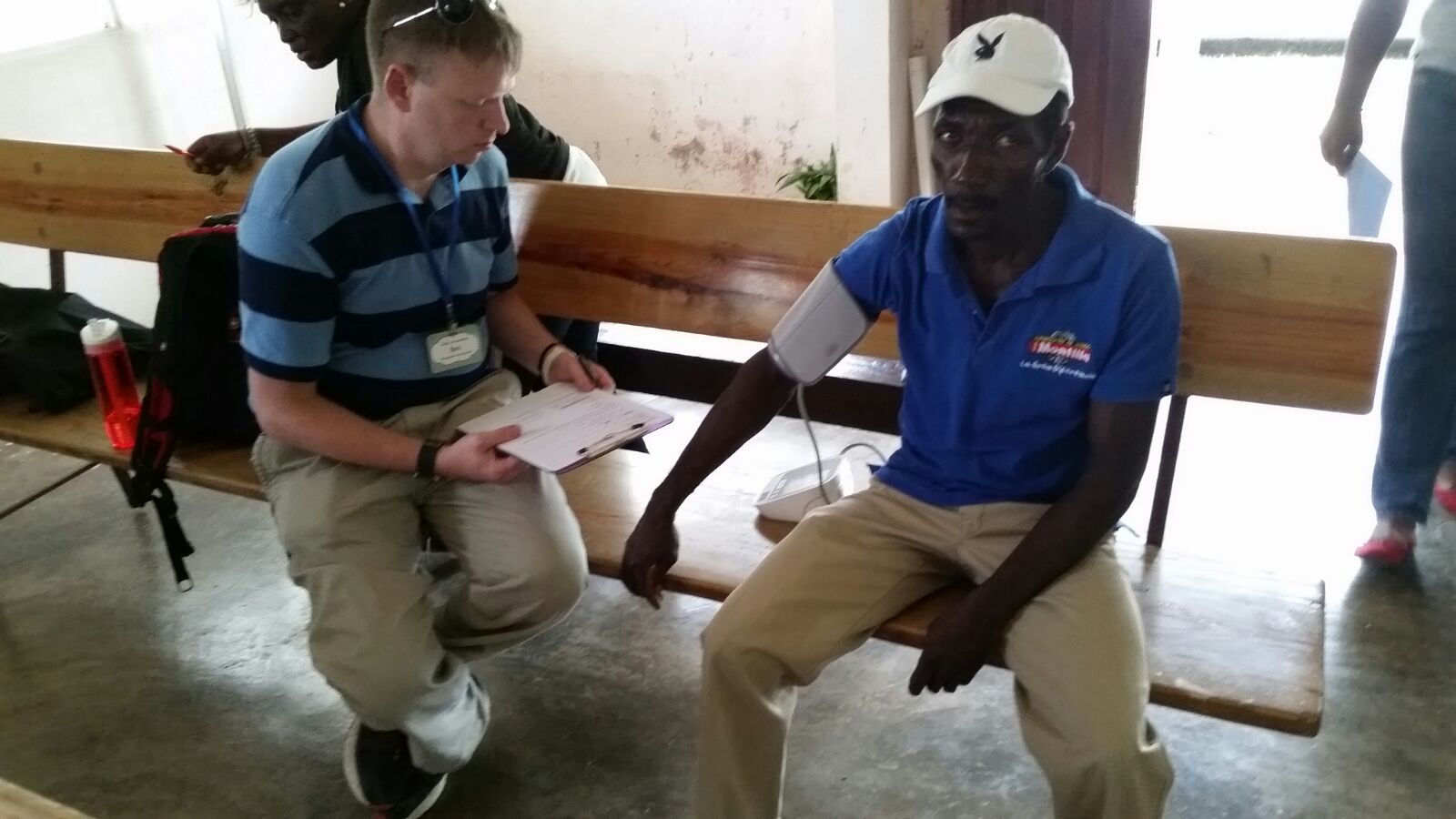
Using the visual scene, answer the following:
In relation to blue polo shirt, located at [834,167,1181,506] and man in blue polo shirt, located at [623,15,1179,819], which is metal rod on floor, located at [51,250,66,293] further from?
blue polo shirt, located at [834,167,1181,506]

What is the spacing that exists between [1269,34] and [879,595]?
29.2 feet

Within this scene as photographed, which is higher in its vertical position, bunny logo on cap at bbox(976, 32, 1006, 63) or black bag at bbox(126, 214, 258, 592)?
bunny logo on cap at bbox(976, 32, 1006, 63)

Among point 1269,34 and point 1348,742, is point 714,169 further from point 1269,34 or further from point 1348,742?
point 1269,34

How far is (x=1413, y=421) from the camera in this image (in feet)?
9.12

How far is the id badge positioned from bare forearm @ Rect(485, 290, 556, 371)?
0.11 metres

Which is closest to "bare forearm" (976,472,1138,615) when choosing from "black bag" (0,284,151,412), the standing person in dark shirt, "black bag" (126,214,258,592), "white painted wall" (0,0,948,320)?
the standing person in dark shirt

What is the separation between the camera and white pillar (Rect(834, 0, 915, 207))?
356cm

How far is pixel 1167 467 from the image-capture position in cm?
215

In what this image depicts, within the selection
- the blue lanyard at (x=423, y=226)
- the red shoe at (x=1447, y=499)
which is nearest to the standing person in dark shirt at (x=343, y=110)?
the blue lanyard at (x=423, y=226)

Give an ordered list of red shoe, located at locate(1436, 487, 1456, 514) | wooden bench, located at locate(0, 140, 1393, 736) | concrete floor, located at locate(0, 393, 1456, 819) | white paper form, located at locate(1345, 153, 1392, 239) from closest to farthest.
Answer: wooden bench, located at locate(0, 140, 1393, 736) → concrete floor, located at locate(0, 393, 1456, 819) → white paper form, located at locate(1345, 153, 1392, 239) → red shoe, located at locate(1436, 487, 1456, 514)

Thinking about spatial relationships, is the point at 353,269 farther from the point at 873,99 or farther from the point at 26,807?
the point at 873,99

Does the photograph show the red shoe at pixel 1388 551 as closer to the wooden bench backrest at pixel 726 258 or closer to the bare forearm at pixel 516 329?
the wooden bench backrest at pixel 726 258

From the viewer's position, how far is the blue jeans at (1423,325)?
8.28 feet

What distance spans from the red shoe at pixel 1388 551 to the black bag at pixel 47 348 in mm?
3072
